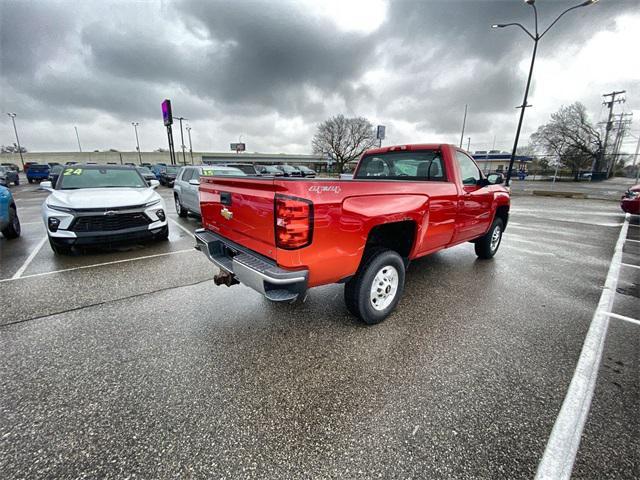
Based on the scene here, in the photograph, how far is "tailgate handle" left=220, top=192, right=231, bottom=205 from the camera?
2886 mm

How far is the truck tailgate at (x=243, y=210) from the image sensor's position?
2.38 meters

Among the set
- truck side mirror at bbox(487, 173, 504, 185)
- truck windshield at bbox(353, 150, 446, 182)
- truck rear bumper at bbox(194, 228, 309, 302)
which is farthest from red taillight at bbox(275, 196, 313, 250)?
truck side mirror at bbox(487, 173, 504, 185)

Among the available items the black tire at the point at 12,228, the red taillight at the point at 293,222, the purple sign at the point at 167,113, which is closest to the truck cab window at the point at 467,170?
the red taillight at the point at 293,222

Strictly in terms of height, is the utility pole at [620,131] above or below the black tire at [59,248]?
above

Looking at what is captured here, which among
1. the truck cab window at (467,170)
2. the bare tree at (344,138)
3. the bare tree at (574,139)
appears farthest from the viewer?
the bare tree at (344,138)

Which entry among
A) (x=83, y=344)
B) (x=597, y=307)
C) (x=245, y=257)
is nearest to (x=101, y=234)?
(x=83, y=344)

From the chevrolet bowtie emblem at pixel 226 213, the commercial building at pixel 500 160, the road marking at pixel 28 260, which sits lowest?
the road marking at pixel 28 260

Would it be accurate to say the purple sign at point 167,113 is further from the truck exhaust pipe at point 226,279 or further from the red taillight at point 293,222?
the red taillight at point 293,222

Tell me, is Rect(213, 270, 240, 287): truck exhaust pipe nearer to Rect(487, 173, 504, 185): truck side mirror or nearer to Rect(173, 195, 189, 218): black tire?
Rect(487, 173, 504, 185): truck side mirror

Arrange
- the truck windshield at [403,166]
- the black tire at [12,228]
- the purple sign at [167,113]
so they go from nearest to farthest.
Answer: the truck windshield at [403,166], the black tire at [12,228], the purple sign at [167,113]

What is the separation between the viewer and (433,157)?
3.89 m

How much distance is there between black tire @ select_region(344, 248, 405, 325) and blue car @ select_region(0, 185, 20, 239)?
23.9ft

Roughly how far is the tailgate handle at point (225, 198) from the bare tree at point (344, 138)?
175 feet

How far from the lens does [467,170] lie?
4.28 meters
